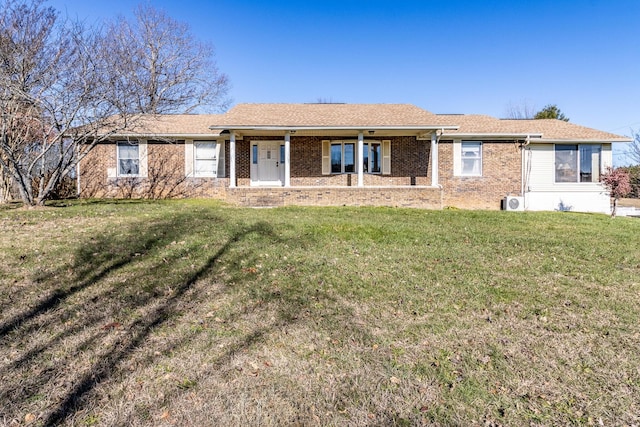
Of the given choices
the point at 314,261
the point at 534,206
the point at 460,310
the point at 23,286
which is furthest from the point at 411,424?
the point at 534,206

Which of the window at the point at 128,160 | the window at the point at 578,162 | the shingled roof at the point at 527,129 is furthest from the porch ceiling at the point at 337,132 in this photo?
the window at the point at 578,162

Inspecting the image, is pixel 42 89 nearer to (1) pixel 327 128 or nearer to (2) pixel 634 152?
(1) pixel 327 128

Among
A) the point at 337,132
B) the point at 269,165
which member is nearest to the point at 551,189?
the point at 337,132

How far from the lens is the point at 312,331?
346 cm

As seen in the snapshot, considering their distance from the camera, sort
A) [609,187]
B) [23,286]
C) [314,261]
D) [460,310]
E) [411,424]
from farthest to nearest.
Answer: [609,187], [314,261], [23,286], [460,310], [411,424]

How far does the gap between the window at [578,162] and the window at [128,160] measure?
17740 mm

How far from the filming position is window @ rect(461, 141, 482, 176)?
15.5 m

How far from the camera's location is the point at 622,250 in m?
6.78

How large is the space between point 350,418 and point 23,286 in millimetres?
4281

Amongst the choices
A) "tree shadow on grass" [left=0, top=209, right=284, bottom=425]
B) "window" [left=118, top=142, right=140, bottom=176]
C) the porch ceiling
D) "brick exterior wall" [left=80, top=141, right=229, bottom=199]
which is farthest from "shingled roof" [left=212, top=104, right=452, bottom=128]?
"tree shadow on grass" [left=0, top=209, right=284, bottom=425]

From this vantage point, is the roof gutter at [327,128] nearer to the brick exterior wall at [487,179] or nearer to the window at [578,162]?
the brick exterior wall at [487,179]

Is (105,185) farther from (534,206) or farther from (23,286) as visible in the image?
(534,206)

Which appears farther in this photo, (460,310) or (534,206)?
(534,206)

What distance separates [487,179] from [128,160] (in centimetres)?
1516
